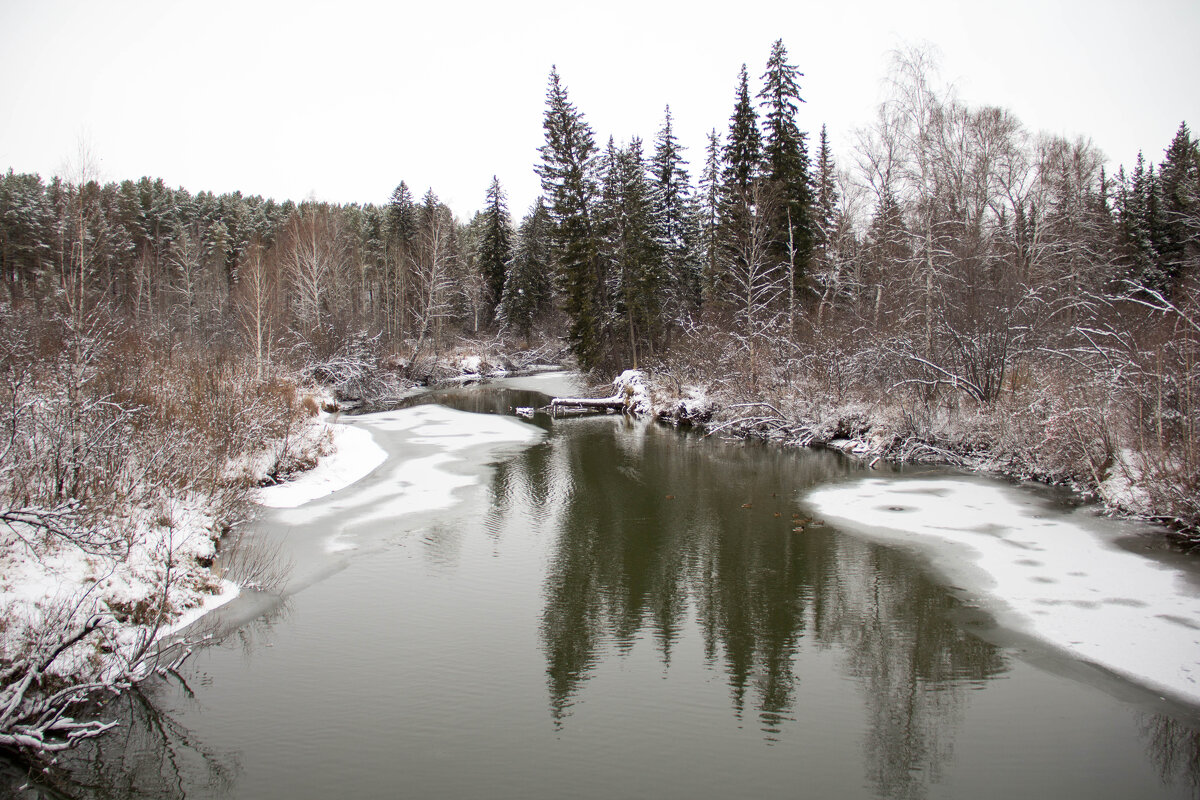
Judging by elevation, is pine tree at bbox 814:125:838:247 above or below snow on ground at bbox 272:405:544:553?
above

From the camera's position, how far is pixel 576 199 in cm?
3319

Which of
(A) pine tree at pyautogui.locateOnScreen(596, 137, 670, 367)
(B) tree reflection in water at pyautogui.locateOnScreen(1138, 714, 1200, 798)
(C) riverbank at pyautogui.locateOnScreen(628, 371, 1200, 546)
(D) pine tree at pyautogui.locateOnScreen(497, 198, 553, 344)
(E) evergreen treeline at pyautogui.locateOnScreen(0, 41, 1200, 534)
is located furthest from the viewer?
Result: (D) pine tree at pyautogui.locateOnScreen(497, 198, 553, 344)

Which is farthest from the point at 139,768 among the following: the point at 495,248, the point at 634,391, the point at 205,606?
the point at 495,248

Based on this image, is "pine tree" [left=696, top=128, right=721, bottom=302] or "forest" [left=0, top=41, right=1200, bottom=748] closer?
"forest" [left=0, top=41, right=1200, bottom=748]

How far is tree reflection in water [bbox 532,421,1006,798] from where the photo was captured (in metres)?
6.38

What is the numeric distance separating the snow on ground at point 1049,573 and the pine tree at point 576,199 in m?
21.0

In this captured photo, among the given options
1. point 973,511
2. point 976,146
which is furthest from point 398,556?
point 976,146

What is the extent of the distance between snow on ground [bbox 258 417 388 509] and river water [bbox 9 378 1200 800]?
2663 millimetres

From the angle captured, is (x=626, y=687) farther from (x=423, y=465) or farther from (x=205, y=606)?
(x=423, y=465)

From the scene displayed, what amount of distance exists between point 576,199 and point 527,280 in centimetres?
2202

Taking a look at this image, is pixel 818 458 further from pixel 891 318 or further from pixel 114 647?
pixel 114 647

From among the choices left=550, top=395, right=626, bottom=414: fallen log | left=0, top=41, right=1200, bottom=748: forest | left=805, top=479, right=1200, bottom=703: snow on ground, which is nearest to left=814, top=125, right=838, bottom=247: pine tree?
left=0, top=41, right=1200, bottom=748: forest

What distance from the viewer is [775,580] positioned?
380 inches

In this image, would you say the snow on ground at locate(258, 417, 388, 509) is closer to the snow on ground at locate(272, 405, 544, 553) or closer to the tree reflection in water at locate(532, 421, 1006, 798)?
the snow on ground at locate(272, 405, 544, 553)
